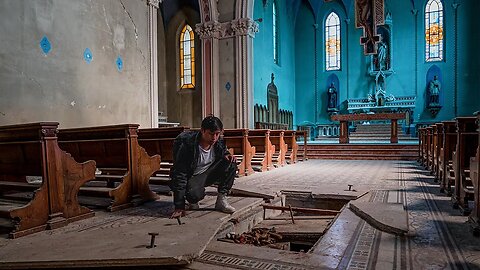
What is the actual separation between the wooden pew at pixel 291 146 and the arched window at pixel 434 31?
1136 centimetres

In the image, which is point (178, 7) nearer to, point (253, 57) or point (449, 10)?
point (253, 57)

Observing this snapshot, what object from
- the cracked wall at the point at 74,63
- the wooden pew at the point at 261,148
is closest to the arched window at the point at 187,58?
the cracked wall at the point at 74,63

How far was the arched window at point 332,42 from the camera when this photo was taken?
817 inches

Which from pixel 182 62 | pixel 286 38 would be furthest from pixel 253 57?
pixel 286 38

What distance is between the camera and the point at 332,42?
20.9 metres

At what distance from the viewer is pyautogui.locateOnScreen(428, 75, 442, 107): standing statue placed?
18.0 metres

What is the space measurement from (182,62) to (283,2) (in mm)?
7578

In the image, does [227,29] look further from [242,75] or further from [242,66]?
[242,75]

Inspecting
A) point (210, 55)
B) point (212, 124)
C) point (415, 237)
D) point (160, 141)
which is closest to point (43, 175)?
point (212, 124)

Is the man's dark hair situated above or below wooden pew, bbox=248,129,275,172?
above

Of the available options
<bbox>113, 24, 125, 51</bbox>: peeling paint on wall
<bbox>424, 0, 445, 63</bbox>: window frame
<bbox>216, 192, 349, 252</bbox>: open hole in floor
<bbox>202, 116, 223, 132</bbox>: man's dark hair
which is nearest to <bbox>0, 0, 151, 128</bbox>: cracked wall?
<bbox>113, 24, 125, 51</bbox>: peeling paint on wall

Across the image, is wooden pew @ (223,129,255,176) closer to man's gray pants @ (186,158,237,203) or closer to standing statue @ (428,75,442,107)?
man's gray pants @ (186,158,237,203)

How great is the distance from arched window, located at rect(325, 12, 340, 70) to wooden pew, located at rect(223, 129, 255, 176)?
14.2 metres

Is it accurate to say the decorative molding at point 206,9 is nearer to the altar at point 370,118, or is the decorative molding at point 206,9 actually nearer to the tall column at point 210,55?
the tall column at point 210,55
